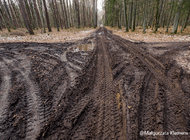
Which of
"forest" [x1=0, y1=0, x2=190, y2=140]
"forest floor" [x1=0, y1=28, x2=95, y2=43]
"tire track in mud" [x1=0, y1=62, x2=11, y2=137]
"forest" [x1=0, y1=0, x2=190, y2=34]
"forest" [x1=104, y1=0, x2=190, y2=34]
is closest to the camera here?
"forest" [x1=0, y1=0, x2=190, y2=140]

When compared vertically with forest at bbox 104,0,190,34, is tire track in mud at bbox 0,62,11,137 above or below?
below

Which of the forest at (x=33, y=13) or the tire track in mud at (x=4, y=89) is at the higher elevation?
the forest at (x=33, y=13)

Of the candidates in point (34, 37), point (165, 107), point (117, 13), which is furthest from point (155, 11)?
point (165, 107)

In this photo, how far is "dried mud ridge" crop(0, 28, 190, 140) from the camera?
172 cm

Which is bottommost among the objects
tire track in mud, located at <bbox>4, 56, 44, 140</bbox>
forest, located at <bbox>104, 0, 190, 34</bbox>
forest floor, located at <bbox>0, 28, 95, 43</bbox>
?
tire track in mud, located at <bbox>4, 56, 44, 140</bbox>

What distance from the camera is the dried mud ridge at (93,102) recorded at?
1718 millimetres

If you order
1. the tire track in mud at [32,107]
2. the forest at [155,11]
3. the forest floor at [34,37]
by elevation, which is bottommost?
the tire track in mud at [32,107]

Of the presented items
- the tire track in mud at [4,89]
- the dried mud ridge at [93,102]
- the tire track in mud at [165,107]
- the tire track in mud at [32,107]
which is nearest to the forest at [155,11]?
the dried mud ridge at [93,102]

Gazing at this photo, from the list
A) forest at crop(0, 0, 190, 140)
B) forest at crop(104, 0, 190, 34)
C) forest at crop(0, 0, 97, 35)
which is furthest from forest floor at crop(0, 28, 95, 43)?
forest at crop(104, 0, 190, 34)

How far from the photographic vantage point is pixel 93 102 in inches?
93.4

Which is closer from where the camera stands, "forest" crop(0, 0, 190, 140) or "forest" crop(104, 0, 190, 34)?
"forest" crop(0, 0, 190, 140)

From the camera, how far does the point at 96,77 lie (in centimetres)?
349

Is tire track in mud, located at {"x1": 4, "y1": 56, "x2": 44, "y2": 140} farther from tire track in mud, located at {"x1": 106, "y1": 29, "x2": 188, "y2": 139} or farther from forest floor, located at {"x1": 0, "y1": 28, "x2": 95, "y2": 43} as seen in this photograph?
forest floor, located at {"x1": 0, "y1": 28, "x2": 95, "y2": 43}

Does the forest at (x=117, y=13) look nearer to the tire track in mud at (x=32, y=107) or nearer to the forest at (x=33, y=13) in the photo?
the forest at (x=33, y=13)
